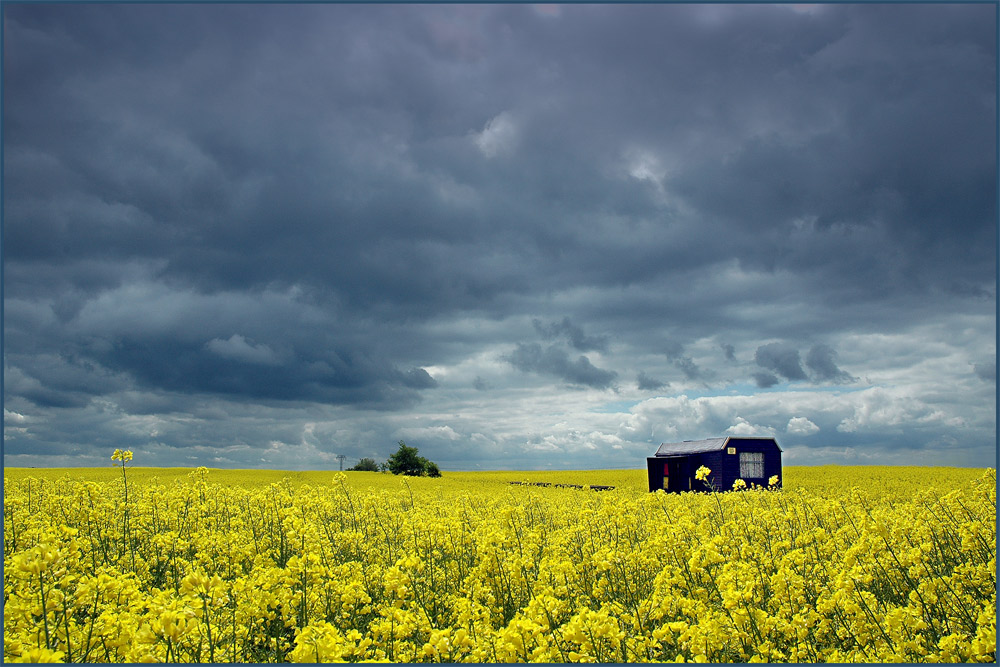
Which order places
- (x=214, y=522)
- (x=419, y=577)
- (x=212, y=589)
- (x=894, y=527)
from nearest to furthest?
1. (x=212, y=589)
2. (x=894, y=527)
3. (x=419, y=577)
4. (x=214, y=522)

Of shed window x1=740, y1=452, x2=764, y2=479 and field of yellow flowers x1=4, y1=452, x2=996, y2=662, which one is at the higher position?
field of yellow flowers x1=4, y1=452, x2=996, y2=662

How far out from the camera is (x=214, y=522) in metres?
13.3

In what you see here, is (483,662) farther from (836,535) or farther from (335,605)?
(836,535)

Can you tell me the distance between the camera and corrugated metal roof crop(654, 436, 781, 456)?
37.6 m

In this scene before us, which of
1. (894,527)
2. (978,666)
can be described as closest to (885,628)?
(978,666)

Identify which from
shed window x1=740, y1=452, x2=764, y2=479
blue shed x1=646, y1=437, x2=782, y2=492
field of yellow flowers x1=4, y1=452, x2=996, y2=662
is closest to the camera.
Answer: field of yellow flowers x1=4, y1=452, x2=996, y2=662

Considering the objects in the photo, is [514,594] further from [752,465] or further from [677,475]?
[752,465]

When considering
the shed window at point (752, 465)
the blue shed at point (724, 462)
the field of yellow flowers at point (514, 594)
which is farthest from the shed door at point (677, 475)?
the field of yellow flowers at point (514, 594)

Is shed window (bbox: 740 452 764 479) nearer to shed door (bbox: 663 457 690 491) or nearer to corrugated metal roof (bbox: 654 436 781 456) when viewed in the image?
corrugated metal roof (bbox: 654 436 781 456)

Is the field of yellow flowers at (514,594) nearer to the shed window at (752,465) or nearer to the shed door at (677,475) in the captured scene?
the shed window at (752,465)

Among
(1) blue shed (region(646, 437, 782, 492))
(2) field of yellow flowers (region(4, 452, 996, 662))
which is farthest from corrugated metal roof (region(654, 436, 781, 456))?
(2) field of yellow flowers (region(4, 452, 996, 662))

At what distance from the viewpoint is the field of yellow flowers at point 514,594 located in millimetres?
4707

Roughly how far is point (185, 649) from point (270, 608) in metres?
1.79

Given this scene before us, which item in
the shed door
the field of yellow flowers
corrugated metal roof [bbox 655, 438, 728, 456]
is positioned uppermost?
the field of yellow flowers
